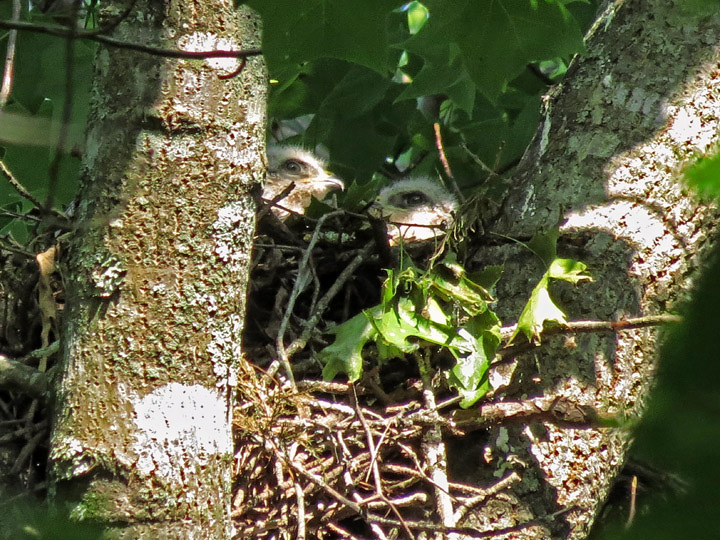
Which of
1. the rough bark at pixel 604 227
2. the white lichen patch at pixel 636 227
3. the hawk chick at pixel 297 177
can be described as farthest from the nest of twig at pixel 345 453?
the hawk chick at pixel 297 177

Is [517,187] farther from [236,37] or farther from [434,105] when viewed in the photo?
[434,105]

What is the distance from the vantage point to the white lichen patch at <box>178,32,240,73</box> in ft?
6.42

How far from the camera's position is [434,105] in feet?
15.5

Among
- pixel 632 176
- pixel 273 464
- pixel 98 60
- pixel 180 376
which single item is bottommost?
pixel 273 464

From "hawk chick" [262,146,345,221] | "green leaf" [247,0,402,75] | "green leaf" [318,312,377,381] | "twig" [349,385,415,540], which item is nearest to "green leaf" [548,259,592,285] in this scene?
"green leaf" [318,312,377,381]

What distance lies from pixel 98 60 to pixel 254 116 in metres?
0.38

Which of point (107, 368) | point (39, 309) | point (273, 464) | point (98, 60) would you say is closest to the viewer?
point (107, 368)

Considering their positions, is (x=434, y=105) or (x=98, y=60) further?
(x=434, y=105)

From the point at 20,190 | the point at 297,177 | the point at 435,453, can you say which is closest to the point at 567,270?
the point at 435,453

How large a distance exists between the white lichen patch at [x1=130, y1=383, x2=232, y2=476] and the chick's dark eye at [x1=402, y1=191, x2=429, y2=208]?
108 inches

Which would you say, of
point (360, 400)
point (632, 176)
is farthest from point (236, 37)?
point (632, 176)

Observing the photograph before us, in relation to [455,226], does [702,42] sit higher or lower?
higher

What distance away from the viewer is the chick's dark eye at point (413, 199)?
449 cm

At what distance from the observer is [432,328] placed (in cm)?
227
